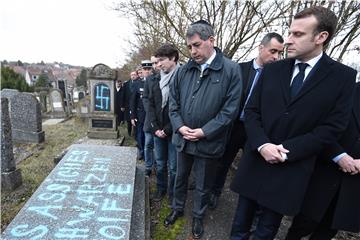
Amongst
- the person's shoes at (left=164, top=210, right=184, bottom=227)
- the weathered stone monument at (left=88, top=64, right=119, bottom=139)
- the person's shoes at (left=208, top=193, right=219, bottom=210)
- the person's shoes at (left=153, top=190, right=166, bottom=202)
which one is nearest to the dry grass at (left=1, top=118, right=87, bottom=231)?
the weathered stone monument at (left=88, top=64, right=119, bottom=139)

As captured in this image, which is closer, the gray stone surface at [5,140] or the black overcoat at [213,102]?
the black overcoat at [213,102]

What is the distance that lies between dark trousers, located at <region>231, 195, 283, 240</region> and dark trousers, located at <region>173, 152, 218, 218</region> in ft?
1.51

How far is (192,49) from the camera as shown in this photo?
269cm

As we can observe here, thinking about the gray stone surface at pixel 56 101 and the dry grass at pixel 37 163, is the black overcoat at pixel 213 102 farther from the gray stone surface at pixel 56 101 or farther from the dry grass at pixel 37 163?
the gray stone surface at pixel 56 101

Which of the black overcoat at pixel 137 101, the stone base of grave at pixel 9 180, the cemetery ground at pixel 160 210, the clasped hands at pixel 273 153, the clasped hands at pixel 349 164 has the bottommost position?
the cemetery ground at pixel 160 210

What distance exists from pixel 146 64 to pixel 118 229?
10.6ft

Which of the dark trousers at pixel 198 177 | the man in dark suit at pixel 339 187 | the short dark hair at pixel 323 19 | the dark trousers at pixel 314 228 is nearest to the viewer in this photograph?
the short dark hair at pixel 323 19

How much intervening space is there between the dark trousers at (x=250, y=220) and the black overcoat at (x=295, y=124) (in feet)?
0.67

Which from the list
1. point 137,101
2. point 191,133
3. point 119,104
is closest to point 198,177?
point 191,133

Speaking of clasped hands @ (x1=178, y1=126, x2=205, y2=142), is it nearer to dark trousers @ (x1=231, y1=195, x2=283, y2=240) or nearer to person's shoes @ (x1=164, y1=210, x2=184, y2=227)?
dark trousers @ (x1=231, y1=195, x2=283, y2=240)

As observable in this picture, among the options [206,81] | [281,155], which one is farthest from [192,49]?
[281,155]

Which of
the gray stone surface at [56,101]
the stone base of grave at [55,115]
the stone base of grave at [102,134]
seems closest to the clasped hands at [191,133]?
the stone base of grave at [102,134]

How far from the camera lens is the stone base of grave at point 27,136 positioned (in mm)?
6812

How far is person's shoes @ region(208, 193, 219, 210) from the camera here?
3.57 meters
